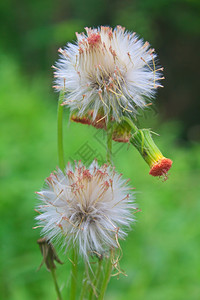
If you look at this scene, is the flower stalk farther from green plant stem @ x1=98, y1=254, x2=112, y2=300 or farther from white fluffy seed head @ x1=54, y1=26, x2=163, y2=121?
white fluffy seed head @ x1=54, y1=26, x2=163, y2=121

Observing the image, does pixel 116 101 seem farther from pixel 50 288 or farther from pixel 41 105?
pixel 41 105

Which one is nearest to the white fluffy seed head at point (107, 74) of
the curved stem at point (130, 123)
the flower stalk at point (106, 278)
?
the curved stem at point (130, 123)

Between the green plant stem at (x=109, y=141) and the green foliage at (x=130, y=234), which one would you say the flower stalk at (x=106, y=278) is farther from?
the green foliage at (x=130, y=234)

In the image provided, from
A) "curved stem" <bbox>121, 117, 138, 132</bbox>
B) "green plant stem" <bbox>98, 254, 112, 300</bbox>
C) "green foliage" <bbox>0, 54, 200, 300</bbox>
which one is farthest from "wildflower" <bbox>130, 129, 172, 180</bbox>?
"green foliage" <bbox>0, 54, 200, 300</bbox>

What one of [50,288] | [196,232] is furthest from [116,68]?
[196,232]

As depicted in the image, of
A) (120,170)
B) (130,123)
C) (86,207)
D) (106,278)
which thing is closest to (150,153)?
(130,123)

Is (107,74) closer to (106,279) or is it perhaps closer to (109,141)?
(109,141)
